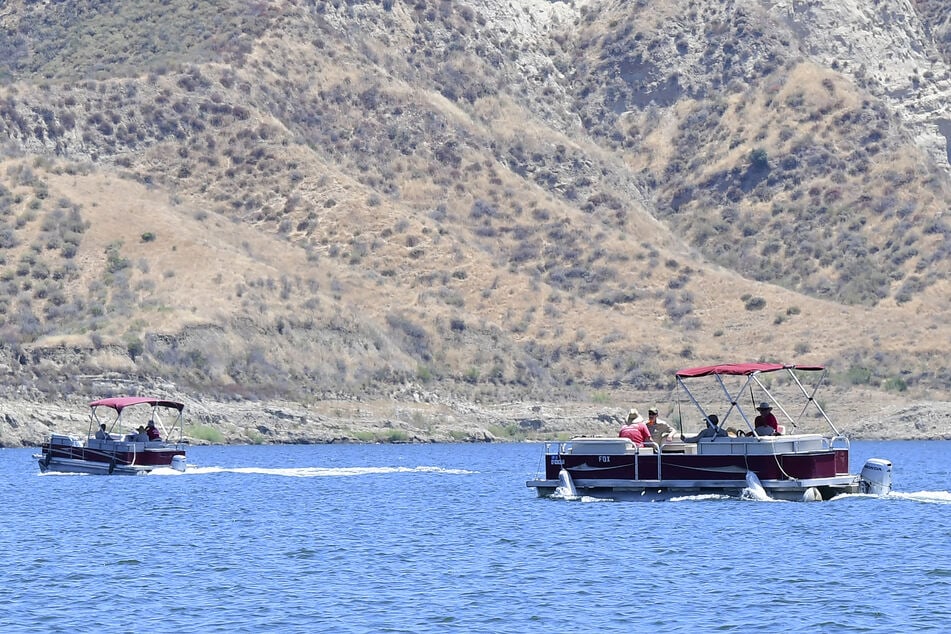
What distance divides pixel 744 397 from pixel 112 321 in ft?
131

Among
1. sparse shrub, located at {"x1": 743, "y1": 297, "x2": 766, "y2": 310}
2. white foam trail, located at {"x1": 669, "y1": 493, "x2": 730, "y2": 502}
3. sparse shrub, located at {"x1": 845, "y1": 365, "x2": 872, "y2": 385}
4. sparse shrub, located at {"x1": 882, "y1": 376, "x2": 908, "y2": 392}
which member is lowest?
white foam trail, located at {"x1": 669, "y1": 493, "x2": 730, "y2": 502}

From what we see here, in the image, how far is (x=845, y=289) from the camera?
441 feet

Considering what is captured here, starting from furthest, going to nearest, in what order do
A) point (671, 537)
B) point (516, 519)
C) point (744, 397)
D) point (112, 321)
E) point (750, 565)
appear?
point (744, 397), point (112, 321), point (516, 519), point (671, 537), point (750, 565)

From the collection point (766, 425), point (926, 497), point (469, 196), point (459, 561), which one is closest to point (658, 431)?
point (766, 425)

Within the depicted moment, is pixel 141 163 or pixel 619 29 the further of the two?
pixel 619 29

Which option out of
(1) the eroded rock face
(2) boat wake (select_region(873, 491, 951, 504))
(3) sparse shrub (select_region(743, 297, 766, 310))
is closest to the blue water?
(2) boat wake (select_region(873, 491, 951, 504))

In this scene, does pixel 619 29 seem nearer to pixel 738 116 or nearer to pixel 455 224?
pixel 738 116

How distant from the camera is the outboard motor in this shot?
165ft

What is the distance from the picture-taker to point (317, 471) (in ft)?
232

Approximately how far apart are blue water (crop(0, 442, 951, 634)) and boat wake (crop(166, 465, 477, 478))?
8489 millimetres

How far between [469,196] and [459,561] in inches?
4137

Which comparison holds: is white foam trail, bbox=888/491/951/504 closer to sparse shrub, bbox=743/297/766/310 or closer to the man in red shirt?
the man in red shirt

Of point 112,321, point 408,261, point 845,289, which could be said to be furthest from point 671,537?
point 845,289

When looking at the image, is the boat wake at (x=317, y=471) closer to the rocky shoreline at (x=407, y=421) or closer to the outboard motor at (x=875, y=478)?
the outboard motor at (x=875, y=478)
